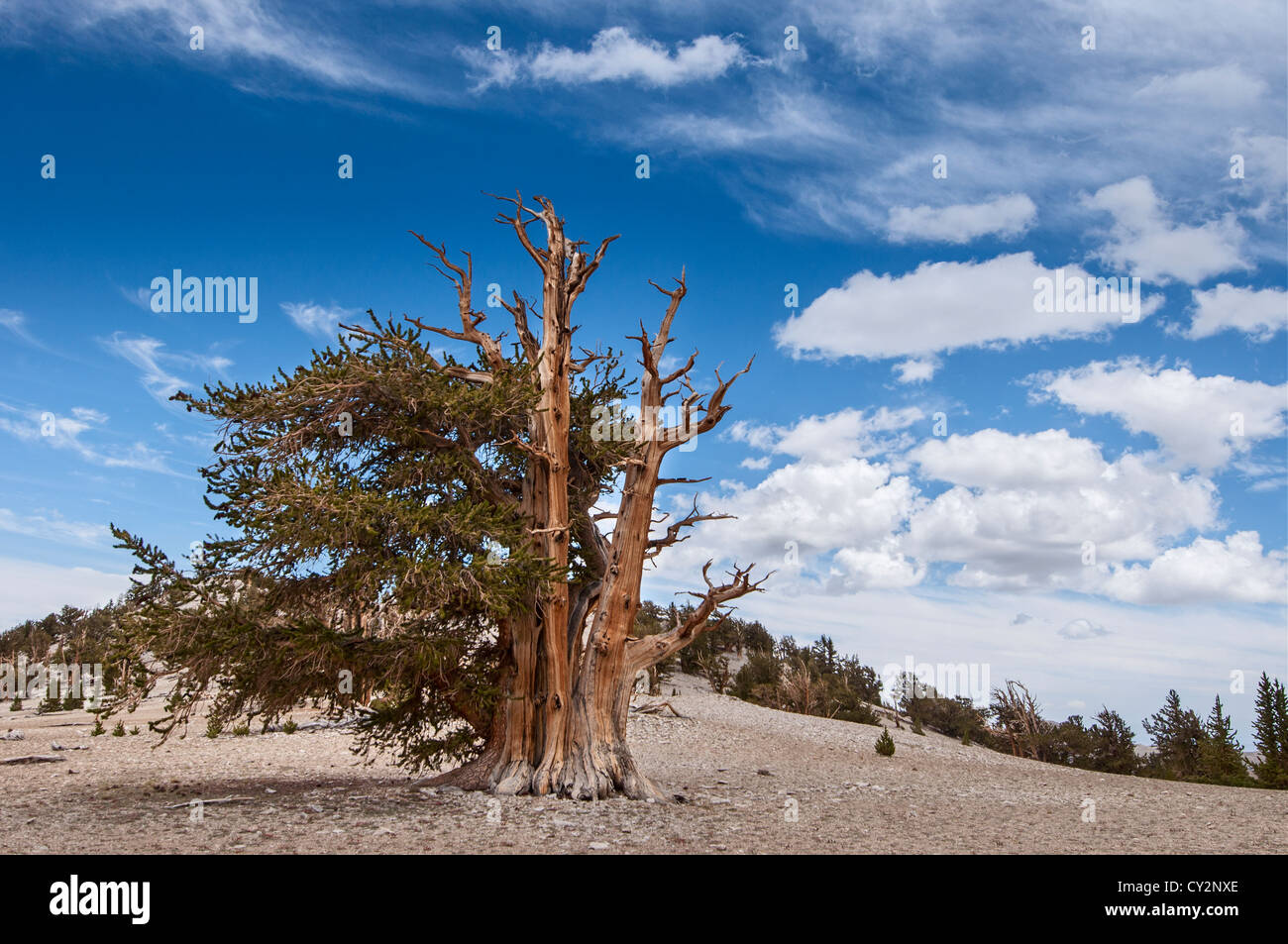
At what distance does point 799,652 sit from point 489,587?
Answer: 3241 cm

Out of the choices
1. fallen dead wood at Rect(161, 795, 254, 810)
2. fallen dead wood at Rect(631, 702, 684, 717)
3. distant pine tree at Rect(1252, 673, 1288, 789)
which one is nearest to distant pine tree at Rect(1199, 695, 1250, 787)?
distant pine tree at Rect(1252, 673, 1288, 789)

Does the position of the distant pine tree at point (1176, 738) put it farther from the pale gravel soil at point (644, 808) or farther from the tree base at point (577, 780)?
the tree base at point (577, 780)

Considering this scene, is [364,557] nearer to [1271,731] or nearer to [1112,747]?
[1271,731]

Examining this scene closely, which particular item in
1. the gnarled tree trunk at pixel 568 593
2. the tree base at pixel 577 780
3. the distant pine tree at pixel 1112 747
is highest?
the gnarled tree trunk at pixel 568 593

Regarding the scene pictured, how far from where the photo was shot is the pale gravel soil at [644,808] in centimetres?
821

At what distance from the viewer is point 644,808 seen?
34.6 ft

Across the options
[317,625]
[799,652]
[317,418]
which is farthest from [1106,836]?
[799,652]

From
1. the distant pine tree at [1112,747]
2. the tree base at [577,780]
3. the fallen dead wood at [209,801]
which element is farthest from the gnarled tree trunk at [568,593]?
the distant pine tree at [1112,747]

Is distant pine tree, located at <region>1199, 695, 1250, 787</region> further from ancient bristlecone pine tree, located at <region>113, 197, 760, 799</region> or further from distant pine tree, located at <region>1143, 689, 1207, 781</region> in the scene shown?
ancient bristlecone pine tree, located at <region>113, 197, 760, 799</region>

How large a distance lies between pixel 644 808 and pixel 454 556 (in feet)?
12.8

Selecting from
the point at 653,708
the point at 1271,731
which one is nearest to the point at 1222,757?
the point at 1271,731

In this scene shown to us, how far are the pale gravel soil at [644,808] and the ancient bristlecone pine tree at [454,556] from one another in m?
1.23

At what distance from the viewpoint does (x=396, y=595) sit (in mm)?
9969
